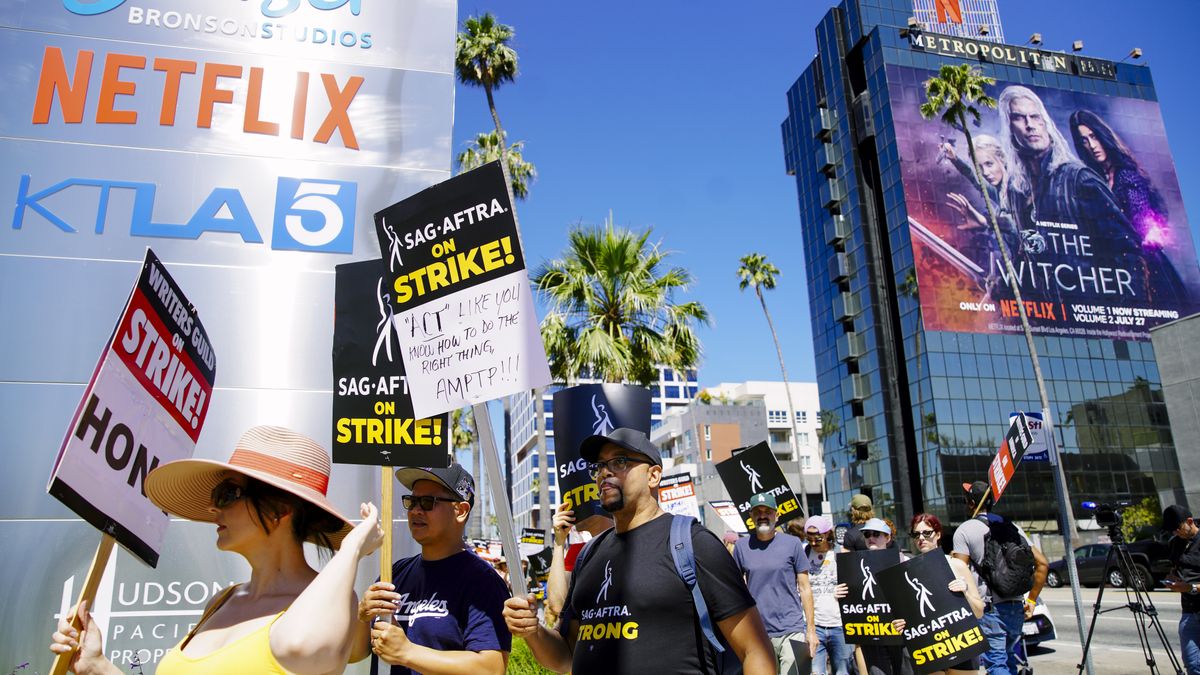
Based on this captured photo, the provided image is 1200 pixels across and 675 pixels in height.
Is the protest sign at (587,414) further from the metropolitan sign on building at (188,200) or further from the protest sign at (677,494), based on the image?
the protest sign at (677,494)

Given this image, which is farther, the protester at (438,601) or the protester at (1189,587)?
the protester at (1189,587)

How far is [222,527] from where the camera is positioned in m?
2.66

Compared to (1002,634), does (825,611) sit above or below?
above

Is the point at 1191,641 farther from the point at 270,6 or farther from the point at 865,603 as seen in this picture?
the point at 270,6

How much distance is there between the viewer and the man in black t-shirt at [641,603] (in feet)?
10.3

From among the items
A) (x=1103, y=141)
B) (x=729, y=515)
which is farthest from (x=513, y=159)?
(x=1103, y=141)

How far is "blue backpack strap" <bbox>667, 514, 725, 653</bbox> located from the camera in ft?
10.3

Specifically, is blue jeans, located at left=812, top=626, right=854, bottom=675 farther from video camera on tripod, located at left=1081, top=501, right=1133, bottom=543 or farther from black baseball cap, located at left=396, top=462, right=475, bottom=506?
black baseball cap, located at left=396, top=462, right=475, bottom=506

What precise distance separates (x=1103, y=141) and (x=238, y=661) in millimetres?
74796

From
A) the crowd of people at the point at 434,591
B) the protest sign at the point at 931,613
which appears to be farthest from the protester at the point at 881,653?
the crowd of people at the point at 434,591

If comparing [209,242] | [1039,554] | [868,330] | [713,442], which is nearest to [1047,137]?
[868,330]

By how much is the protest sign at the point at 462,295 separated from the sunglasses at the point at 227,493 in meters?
1.09

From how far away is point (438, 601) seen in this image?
11.8ft

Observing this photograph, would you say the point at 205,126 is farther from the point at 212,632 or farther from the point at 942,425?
the point at 942,425
